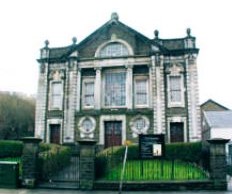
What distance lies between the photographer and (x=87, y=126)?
28.3 meters

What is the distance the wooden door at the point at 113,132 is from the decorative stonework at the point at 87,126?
121 centimetres

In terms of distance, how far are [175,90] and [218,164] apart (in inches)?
519

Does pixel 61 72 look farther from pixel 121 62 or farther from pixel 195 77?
pixel 195 77

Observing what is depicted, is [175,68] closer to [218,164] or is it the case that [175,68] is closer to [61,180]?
[218,164]

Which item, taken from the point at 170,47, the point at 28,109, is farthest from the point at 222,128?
the point at 28,109

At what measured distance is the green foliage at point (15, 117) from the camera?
43.9 metres

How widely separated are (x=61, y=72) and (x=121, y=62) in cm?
573

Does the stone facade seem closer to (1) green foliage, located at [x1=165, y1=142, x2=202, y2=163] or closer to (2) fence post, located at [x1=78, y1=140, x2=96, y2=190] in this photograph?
(1) green foliage, located at [x1=165, y1=142, x2=202, y2=163]

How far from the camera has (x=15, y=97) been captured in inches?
1861

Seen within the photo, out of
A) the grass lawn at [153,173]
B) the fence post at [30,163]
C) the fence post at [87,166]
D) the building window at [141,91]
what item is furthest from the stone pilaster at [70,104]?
the fence post at [87,166]

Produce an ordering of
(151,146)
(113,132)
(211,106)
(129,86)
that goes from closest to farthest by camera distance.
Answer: (151,146)
(129,86)
(113,132)
(211,106)

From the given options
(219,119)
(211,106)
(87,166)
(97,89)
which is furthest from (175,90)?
(211,106)

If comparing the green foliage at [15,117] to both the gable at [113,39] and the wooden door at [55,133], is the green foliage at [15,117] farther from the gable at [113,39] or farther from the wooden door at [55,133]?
the gable at [113,39]

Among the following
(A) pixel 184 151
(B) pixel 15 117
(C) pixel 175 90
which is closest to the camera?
(A) pixel 184 151
